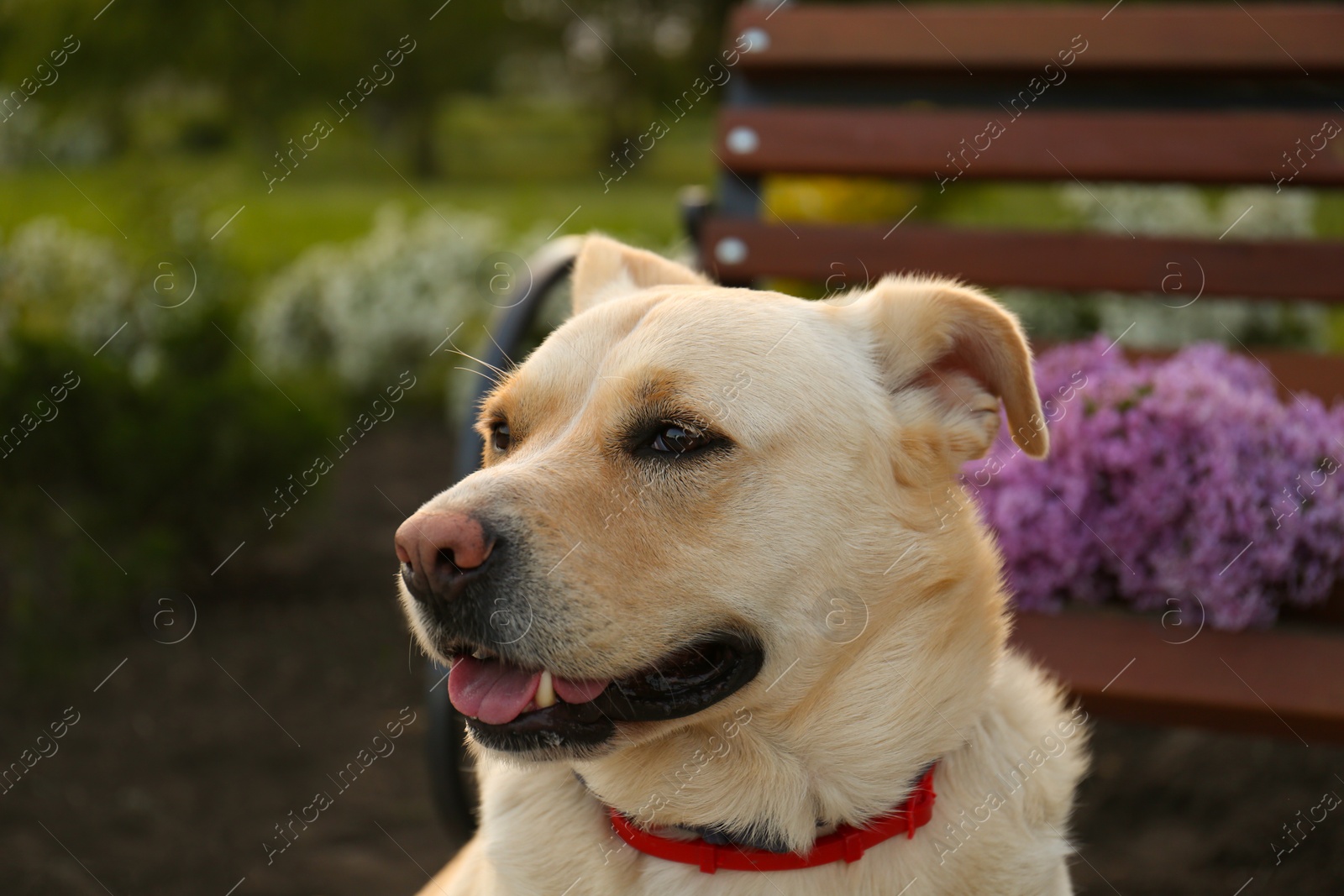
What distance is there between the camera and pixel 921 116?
11.4 feet

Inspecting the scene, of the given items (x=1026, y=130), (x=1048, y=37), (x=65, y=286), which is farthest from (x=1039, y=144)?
Result: (x=65, y=286)

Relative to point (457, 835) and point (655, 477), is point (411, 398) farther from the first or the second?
point (655, 477)

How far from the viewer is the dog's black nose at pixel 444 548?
163 centimetres

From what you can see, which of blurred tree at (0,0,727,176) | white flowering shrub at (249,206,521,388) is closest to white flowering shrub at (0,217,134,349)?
blurred tree at (0,0,727,176)

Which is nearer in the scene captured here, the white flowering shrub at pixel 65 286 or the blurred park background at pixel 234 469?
the blurred park background at pixel 234 469

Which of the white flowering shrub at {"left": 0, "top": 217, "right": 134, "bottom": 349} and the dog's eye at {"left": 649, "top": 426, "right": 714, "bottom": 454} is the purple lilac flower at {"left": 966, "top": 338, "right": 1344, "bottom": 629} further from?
the white flowering shrub at {"left": 0, "top": 217, "right": 134, "bottom": 349}

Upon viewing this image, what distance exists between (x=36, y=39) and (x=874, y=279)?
4646mm

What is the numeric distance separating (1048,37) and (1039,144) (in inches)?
13.1

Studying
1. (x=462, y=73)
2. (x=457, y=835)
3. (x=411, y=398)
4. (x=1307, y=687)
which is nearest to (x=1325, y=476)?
(x=1307, y=687)

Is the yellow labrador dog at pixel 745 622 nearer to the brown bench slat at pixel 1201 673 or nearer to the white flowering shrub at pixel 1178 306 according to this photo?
the brown bench slat at pixel 1201 673

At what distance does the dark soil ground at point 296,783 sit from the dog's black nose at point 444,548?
2017 millimetres

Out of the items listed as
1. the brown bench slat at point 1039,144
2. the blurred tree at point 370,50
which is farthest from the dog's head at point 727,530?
the blurred tree at point 370,50

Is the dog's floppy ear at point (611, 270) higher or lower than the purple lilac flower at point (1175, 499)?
higher

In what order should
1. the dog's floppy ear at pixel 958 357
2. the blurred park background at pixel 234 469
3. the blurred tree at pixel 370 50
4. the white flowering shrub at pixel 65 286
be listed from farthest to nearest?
the blurred tree at pixel 370 50
the white flowering shrub at pixel 65 286
the blurred park background at pixel 234 469
the dog's floppy ear at pixel 958 357
